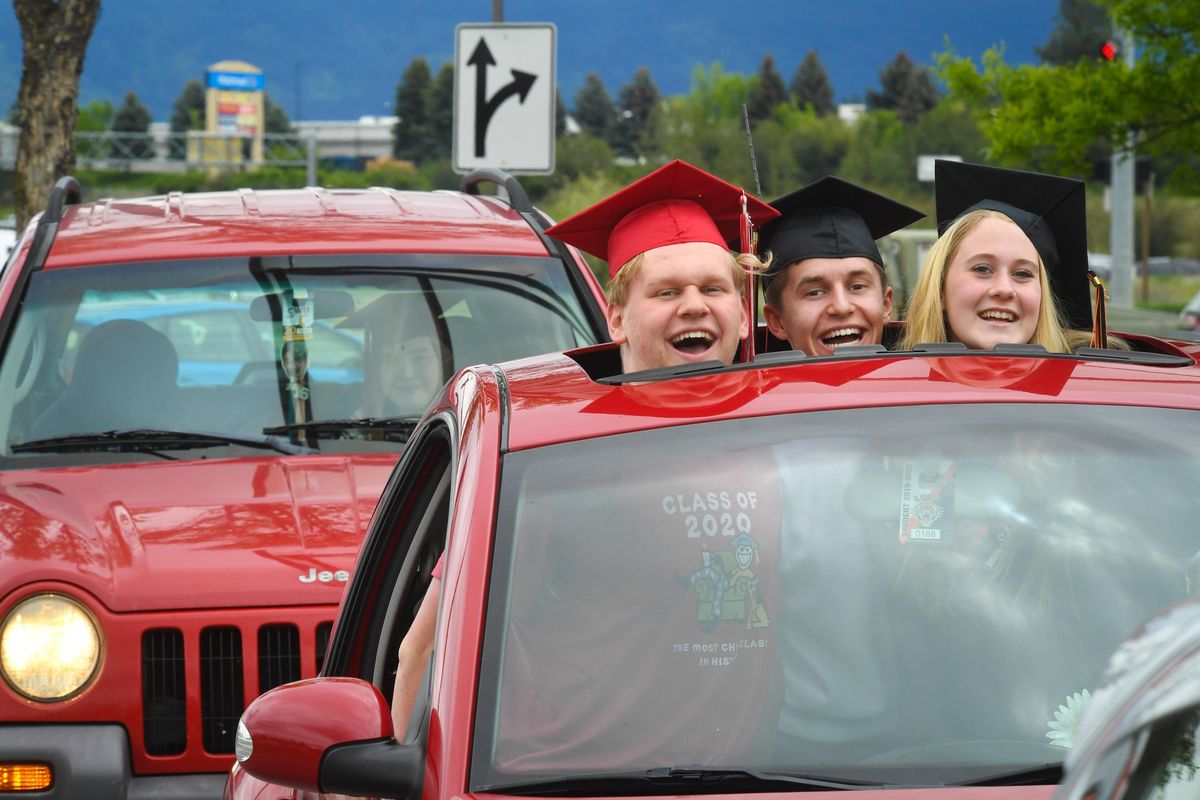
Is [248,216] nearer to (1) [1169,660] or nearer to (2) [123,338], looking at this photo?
(2) [123,338]

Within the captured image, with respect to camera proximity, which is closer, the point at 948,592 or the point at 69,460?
the point at 948,592

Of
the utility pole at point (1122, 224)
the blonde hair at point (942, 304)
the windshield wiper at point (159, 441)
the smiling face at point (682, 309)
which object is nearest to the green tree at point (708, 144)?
the utility pole at point (1122, 224)

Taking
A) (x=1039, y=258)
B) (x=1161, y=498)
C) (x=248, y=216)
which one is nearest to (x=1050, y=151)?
(x=248, y=216)

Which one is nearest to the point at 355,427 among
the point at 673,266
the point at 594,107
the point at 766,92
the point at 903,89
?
the point at 673,266

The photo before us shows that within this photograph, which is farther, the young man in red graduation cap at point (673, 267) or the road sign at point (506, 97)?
the road sign at point (506, 97)

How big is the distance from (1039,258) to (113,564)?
7.60 feet

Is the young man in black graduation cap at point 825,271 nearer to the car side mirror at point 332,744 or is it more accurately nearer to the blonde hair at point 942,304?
the blonde hair at point 942,304

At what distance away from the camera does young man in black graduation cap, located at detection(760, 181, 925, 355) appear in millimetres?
4250

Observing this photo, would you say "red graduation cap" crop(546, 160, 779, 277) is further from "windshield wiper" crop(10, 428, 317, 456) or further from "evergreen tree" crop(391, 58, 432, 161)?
"evergreen tree" crop(391, 58, 432, 161)

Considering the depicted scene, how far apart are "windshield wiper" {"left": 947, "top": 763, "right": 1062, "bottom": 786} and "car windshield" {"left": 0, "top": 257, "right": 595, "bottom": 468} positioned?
136 inches

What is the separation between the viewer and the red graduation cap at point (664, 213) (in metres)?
3.86

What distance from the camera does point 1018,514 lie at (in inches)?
105

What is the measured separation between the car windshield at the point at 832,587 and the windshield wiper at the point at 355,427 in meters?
3.05

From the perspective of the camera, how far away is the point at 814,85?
497ft
